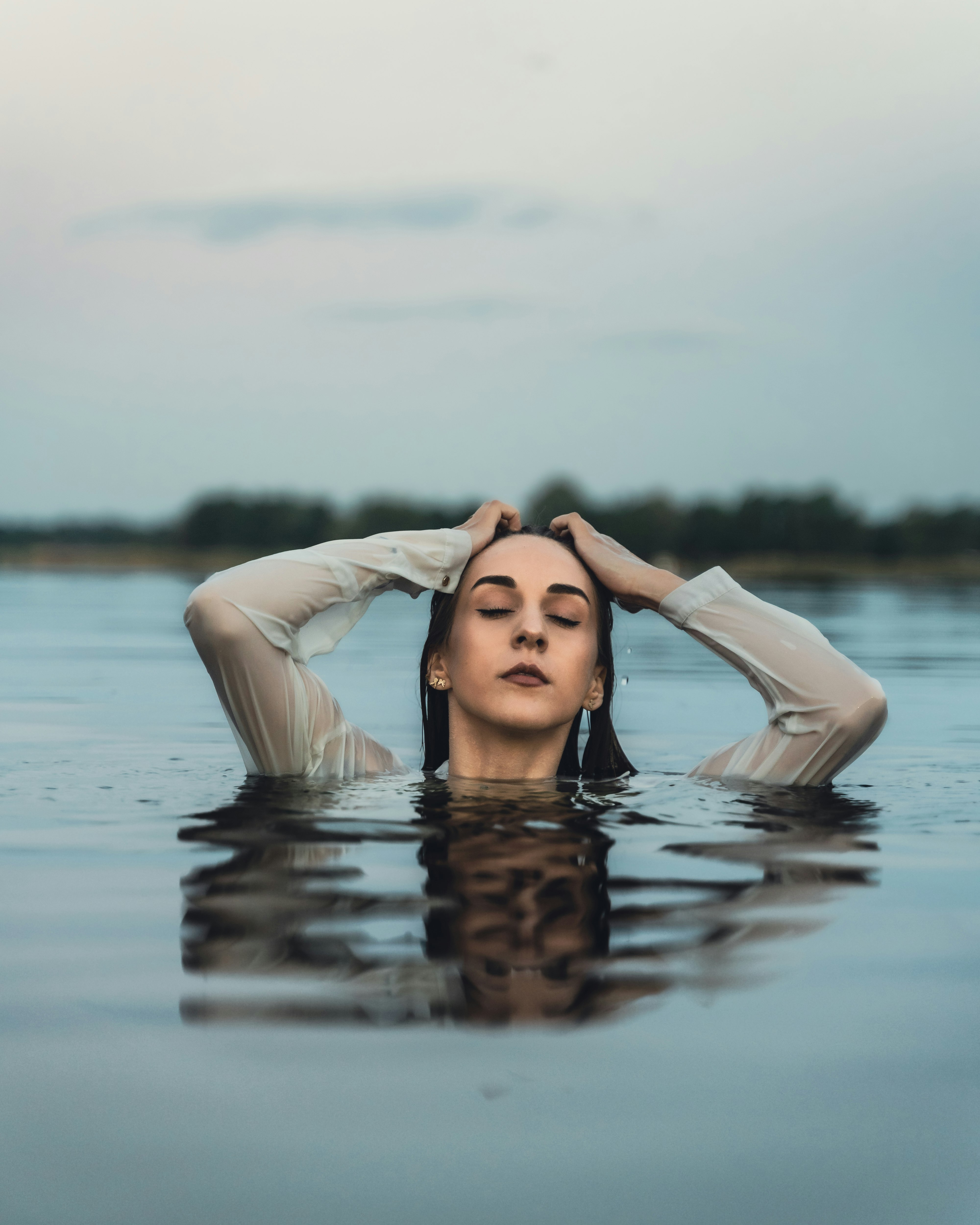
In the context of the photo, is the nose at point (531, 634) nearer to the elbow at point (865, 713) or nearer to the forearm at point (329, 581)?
the forearm at point (329, 581)

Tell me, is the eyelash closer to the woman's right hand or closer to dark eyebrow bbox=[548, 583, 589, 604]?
dark eyebrow bbox=[548, 583, 589, 604]

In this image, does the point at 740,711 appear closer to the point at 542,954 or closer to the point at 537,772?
the point at 537,772

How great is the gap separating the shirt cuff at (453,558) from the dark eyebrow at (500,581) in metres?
0.16

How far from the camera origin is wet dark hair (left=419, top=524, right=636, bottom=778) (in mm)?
5191

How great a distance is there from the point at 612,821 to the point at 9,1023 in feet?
8.11

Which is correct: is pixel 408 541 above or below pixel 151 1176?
above

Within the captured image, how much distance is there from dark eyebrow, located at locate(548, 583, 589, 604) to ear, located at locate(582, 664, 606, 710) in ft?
1.72

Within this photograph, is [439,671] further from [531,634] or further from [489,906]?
[489,906]

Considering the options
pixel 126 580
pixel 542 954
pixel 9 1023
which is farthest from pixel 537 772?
pixel 126 580

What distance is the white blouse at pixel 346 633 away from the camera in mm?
4648

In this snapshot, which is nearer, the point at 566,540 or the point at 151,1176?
the point at 151,1176

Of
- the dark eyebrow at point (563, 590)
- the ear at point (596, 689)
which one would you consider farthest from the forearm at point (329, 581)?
the ear at point (596, 689)

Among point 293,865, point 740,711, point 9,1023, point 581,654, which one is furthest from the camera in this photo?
point 740,711

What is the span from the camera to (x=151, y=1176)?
188 cm
